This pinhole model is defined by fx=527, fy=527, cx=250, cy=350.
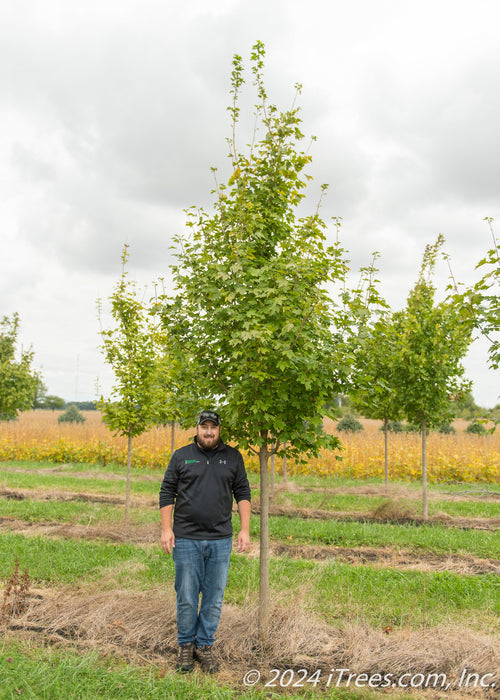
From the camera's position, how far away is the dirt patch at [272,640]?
13.8 feet

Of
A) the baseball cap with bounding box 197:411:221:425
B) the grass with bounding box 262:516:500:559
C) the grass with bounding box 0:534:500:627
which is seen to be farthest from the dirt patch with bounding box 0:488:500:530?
the baseball cap with bounding box 197:411:221:425

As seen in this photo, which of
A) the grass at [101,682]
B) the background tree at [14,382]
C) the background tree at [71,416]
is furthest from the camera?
the background tree at [71,416]

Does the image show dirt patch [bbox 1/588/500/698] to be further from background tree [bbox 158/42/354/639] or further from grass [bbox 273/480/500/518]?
grass [bbox 273/480/500/518]

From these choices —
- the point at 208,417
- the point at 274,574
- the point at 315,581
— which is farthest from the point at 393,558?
the point at 208,417

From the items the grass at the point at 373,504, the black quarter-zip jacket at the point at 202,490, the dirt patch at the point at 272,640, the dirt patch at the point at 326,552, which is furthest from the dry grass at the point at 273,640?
the grass at the point at 373,504

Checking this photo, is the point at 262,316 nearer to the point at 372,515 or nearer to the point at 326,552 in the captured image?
the point at 326,552

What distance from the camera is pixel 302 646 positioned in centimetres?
453

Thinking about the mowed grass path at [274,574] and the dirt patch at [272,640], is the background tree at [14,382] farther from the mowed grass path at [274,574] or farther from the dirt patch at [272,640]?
the dirt patch at [272,640]

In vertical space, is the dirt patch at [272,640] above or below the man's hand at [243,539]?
below

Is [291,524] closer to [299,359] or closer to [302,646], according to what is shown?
[302,646]

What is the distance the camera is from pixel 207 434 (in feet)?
14.4

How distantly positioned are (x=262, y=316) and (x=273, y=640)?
111 inches

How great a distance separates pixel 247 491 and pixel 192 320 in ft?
5.60

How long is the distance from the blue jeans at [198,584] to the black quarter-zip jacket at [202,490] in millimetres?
89
